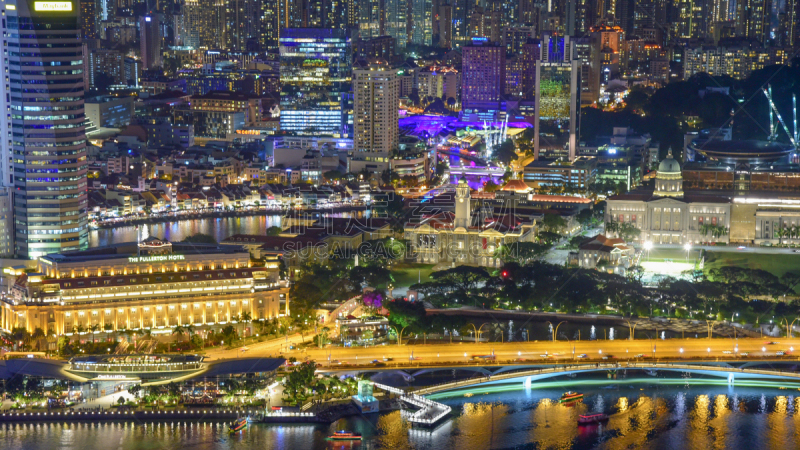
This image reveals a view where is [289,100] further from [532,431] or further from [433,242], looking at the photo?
[532,431]

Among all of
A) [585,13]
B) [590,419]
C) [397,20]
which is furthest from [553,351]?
[397,20]

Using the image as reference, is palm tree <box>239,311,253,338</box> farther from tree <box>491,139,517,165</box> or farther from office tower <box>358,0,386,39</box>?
office tower <box>358,0,386,39</box>

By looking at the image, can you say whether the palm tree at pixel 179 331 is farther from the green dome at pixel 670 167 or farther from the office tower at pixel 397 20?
the office tower at pixel 397 20

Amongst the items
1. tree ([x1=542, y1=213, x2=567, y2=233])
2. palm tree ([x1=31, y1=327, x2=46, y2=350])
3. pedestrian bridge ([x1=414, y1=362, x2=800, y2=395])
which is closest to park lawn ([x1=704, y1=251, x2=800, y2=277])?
tree ([x1=542, y1=213, x2=567, y2=233])

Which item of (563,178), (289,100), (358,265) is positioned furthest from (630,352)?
(289,100)

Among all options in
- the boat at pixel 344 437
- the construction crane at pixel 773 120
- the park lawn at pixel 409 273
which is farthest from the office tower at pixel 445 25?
the boat at pixel 344 437

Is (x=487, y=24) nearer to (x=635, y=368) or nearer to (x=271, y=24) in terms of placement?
(x=271, y=24)
